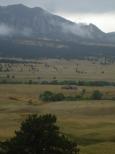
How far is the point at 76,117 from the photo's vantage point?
86812 mm

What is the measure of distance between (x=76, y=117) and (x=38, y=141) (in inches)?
2203

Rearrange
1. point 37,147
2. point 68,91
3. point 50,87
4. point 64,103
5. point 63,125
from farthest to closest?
point 50,87, point 68,91, point 64,103, point 63,125, point 37,147

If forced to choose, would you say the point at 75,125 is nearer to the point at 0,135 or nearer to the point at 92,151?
the point at 0,135

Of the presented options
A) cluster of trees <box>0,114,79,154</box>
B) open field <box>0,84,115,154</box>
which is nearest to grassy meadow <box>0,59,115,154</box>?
open field <box>0,84,115,154</box>

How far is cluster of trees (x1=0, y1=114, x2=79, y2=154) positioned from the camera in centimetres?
3066

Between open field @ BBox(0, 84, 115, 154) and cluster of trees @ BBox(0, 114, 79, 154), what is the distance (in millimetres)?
20405

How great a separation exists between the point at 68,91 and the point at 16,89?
14188 millimetres

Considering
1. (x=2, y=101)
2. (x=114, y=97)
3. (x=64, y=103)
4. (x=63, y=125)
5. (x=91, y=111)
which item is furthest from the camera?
(x=114, y=97)

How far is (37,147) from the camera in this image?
102ft

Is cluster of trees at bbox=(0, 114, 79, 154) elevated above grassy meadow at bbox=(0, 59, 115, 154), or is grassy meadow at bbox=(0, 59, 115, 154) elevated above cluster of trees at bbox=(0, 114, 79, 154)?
cluster of trees at bbox=(0, 114, 79, 154)

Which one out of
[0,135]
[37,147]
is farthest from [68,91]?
[37,147]

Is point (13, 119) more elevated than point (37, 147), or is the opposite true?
Result: point (37, 147)

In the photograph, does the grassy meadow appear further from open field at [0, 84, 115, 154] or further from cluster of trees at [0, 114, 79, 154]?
cluster of trees at [0, 114, 79, 154]

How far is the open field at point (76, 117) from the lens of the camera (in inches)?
2443
